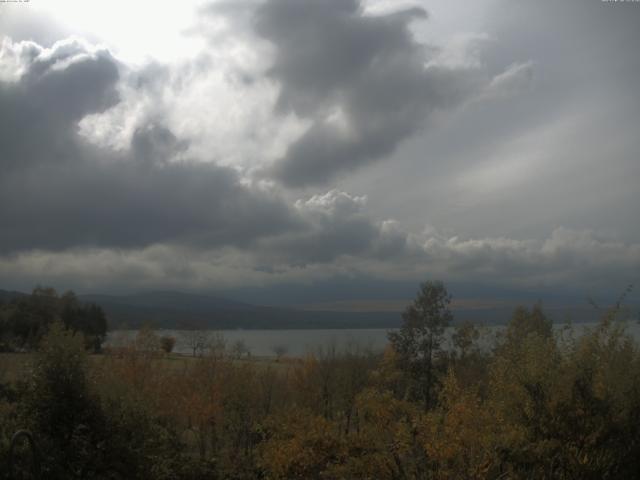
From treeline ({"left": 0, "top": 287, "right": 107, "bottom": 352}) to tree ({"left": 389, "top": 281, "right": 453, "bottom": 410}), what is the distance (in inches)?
1816

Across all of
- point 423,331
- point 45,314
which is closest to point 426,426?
point 423,331

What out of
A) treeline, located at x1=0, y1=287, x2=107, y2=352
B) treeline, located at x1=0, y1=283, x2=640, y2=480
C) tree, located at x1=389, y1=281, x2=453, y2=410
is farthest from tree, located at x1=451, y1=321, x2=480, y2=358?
treeline, located at x1=0, y1=287, x2=107, y2=352

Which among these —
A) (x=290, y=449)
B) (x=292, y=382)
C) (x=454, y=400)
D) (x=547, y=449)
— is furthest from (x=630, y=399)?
(x=292, y=382)

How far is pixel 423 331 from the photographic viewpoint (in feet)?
162

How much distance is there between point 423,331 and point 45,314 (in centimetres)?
6400

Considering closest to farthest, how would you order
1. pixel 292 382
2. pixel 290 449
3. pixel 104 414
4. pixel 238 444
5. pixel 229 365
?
pixel 104 414 < pixel 290 449 < pixel 238 444 < pixel 229 365 < pixel 292 382

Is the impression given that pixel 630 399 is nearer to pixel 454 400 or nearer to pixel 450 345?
pixel 454 400

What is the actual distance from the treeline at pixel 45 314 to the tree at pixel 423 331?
46120mm

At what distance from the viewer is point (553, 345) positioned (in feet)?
51.0

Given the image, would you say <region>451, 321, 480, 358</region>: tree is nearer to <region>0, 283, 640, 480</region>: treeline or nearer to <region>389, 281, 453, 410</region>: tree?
<region>389, 281, 453, 410</region>: tree

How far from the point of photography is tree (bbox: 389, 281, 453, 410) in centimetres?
4853

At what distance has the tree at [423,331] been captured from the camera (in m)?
48.5

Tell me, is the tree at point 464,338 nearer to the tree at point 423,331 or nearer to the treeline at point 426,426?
the tree at point 423,331

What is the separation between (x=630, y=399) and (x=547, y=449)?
328 cm
